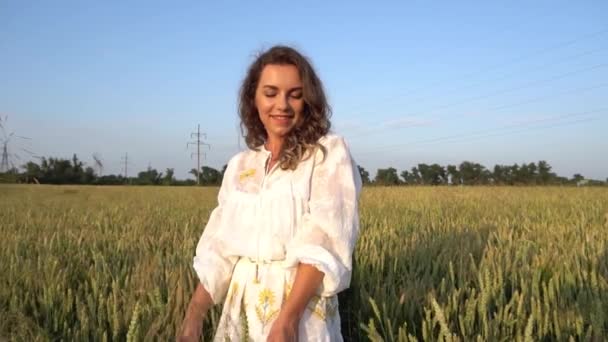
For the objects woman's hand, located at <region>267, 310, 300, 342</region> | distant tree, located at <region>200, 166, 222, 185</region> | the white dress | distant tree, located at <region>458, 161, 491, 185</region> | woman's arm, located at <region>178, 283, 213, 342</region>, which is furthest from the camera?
distant tree, located at <region>200, 166, 222, 185</region>

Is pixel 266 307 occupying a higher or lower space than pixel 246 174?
lower

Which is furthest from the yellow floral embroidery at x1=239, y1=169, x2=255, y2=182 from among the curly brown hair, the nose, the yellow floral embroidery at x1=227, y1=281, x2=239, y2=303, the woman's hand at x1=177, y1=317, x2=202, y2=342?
the woman's hand at x1=177, y1=317, x2=202, y2=342

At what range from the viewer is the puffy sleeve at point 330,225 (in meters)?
1.39

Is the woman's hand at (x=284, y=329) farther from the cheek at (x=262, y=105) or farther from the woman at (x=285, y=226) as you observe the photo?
the cheek at (x=262, y=105)

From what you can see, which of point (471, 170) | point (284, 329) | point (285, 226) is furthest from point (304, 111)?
point (471, 170)

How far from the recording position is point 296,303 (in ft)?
4.44

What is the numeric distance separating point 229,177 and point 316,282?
1.91ft

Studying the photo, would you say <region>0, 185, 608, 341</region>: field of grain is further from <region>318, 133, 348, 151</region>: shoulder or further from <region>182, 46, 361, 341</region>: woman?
<region>318, 133, 348, 151</region>: shoulder

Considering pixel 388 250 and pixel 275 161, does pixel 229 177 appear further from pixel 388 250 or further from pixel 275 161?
pixel 388 250

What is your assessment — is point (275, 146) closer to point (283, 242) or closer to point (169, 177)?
point (283, 242)

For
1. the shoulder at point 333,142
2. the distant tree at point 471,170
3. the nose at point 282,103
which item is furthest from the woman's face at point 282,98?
the distant tree at point 471,170

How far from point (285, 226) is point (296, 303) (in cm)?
25

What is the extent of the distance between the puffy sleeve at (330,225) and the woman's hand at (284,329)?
0.45 feet

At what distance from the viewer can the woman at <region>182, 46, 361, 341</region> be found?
1411mm
